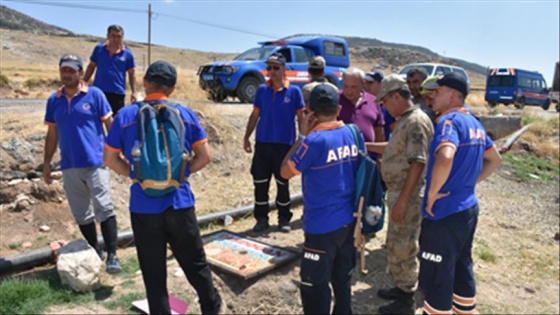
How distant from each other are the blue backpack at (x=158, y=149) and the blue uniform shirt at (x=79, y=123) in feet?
4.15

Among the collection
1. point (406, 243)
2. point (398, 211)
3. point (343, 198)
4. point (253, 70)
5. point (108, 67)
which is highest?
point (253, 70)

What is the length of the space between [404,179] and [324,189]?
37.8 inches

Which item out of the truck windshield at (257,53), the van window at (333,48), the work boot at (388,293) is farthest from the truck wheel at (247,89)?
the work boot at (388,293)

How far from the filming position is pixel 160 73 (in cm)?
294

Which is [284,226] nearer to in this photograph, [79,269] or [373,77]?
[373,77]

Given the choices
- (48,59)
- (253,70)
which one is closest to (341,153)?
(253,70)

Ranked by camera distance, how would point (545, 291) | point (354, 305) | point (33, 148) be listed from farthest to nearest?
point (33, 148) < point (545, 291) < point (354, 305)

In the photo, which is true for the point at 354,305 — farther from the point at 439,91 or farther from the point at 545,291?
the point at 545,291

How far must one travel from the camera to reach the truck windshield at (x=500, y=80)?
86.3 feet

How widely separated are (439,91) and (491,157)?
74 centimetres

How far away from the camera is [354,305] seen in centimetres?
412

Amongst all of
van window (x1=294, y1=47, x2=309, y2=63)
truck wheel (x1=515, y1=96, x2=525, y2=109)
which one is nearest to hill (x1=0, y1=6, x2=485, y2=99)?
van window (x1=294, y1=47, x2=309, y2=63)

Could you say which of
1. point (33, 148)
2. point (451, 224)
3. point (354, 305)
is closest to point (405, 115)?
point (451, 224)

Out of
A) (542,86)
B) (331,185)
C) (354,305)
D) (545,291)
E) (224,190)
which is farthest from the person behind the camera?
(542,86)
